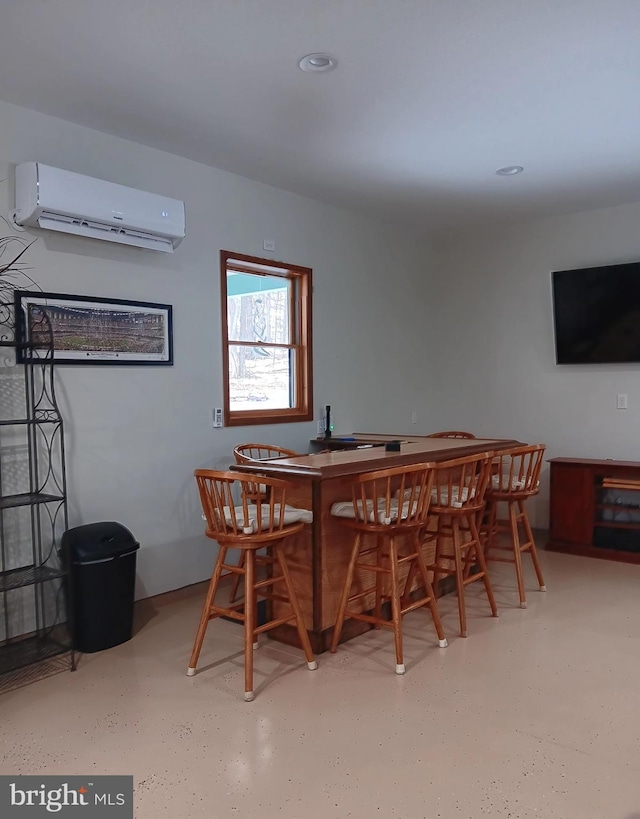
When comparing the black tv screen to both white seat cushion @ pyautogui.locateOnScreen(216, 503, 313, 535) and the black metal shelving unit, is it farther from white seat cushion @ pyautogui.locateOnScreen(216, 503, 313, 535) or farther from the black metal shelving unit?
the black metal shelving unit

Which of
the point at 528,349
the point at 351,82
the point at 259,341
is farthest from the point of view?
the point at 528,349

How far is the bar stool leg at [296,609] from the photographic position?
9.45 ft

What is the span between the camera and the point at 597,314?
516 centimetres

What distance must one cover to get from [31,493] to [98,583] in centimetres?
55

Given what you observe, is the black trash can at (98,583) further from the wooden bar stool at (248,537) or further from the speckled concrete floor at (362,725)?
the wooden bar stool at (248,537)

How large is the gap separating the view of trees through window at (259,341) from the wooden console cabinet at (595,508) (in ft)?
7.39

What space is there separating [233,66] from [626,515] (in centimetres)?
408

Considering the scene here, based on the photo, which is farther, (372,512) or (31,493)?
(31,493)

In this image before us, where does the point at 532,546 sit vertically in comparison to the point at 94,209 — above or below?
below

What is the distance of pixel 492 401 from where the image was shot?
5906 millimetres

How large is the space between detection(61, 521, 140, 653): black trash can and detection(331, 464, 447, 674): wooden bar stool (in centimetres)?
110

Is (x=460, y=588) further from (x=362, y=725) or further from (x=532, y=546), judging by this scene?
(x=362, y=725)

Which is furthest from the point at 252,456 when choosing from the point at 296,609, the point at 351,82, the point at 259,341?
the point at 351,82

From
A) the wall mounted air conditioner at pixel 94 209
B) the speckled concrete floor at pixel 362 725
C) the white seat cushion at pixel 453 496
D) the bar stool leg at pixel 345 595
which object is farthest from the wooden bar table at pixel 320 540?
the wall mounted air conditioner at pixel 94 209
